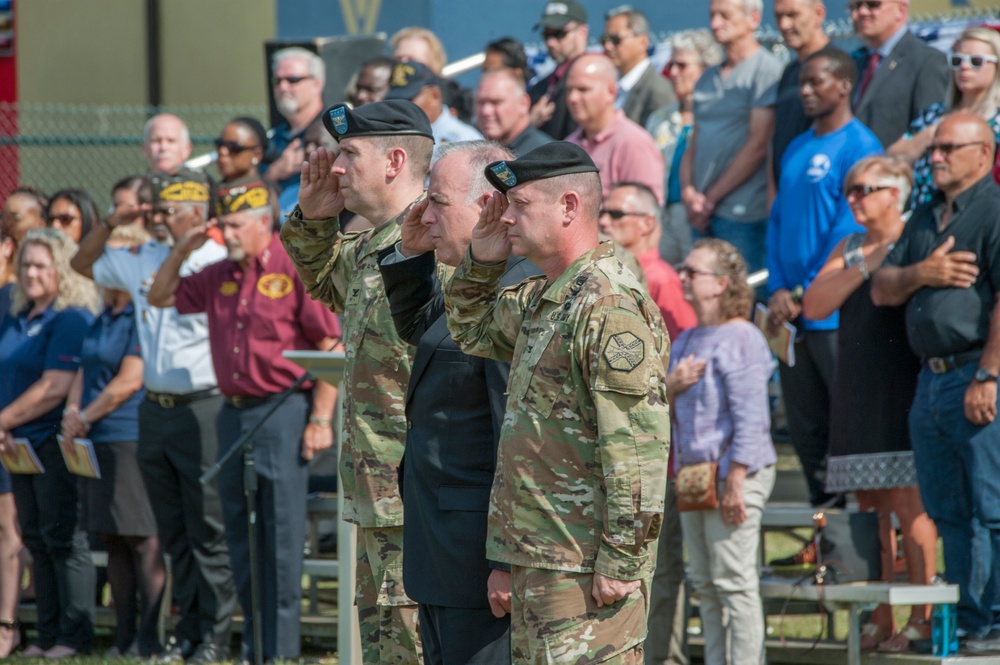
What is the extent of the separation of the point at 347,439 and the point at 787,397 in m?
3.14

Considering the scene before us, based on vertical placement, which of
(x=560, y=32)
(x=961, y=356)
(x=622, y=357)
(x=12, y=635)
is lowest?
(x=12, y=635)

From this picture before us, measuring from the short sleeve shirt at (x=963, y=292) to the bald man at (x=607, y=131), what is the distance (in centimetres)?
203

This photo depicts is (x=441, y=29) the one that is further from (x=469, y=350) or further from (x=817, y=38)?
(x=469, y=350)

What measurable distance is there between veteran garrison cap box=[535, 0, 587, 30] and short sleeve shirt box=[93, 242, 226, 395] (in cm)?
313

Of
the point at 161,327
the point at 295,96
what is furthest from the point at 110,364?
the point at 295,96

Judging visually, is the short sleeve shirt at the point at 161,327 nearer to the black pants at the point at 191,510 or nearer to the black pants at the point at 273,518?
the black pants at the point at 191,510

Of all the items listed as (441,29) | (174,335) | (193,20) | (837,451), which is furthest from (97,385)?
(193,20)

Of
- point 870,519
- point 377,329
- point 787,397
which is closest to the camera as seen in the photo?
point 377,329

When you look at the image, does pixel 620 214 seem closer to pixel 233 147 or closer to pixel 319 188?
pixel 319 188

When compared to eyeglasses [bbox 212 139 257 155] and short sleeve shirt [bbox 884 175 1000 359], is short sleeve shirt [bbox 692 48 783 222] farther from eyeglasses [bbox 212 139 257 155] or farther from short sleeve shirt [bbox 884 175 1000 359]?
eyeglasses [bbox 212 139 257 155]

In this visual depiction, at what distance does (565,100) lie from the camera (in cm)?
917

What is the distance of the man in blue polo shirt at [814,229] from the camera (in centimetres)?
705

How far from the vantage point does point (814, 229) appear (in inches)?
281

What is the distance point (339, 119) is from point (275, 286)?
261 cm
